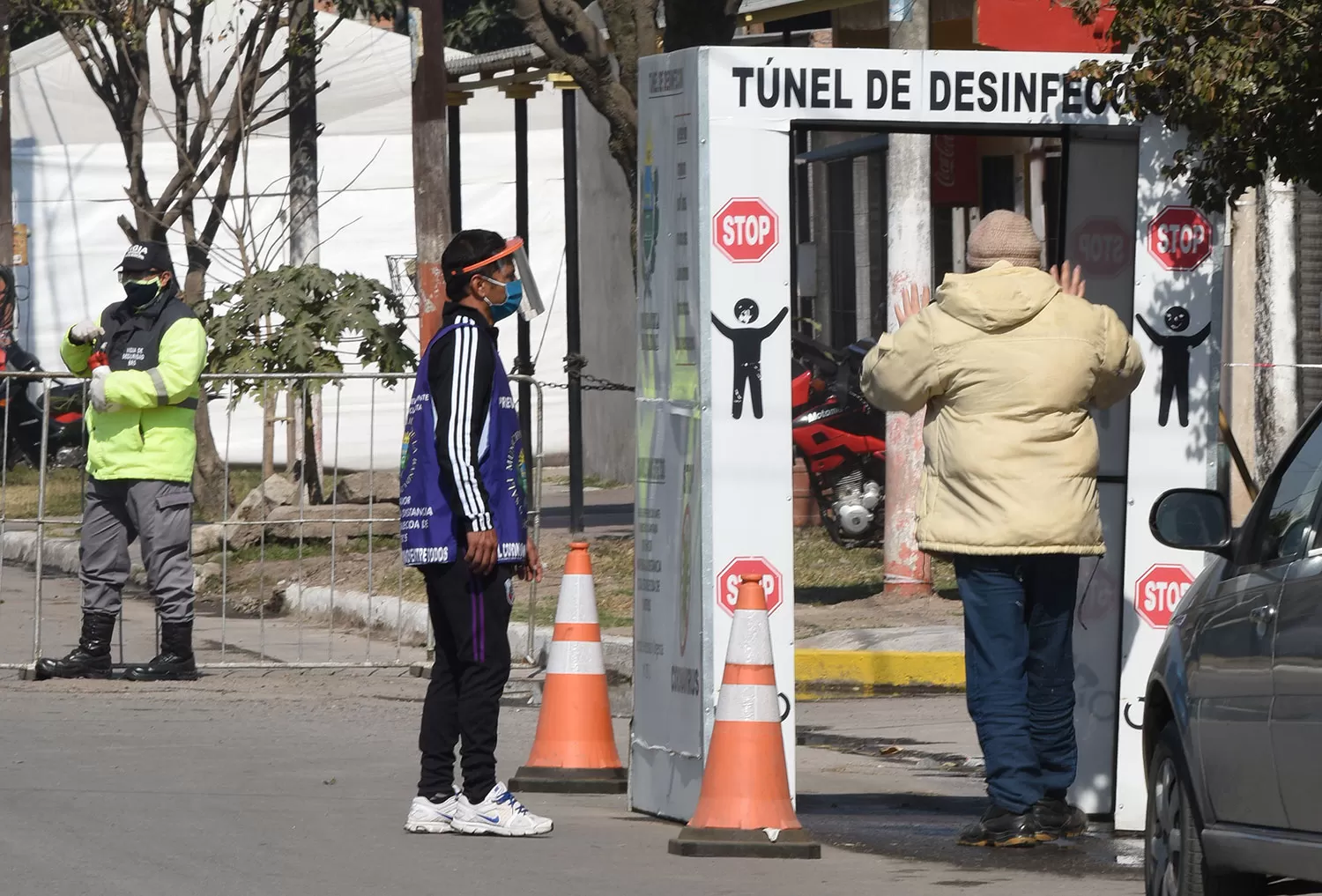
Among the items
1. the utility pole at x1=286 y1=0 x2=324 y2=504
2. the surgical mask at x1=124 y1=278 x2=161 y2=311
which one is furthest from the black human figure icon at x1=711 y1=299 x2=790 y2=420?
the utility pole at x1=286 y1=0 x2=324 y2=504

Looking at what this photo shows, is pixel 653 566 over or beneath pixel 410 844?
over

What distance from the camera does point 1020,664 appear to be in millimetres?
6574

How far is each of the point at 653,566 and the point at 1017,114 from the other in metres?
1.82

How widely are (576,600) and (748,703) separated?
4.85 feet

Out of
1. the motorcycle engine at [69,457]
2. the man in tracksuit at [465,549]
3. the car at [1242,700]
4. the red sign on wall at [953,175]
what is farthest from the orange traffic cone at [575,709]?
the red sign on wall at [953,175]

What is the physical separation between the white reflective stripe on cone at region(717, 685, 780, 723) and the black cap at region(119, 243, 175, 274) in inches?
179

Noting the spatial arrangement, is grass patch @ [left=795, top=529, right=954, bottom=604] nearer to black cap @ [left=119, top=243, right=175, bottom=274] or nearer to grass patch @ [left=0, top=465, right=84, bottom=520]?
grass patch @ [left=0, top=465, right=84, bottom=520]

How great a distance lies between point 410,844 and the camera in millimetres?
6719

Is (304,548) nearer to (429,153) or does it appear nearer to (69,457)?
(69,457)

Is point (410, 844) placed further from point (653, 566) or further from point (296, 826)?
point (653, 566)

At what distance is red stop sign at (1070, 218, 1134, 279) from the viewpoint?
7.42 m

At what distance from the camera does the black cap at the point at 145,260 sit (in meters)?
10.1

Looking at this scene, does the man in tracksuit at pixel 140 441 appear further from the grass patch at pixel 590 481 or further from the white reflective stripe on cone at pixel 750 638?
the grass patch at pixel 590 481

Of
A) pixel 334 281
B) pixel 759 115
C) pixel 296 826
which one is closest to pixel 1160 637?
pixel 759 115
